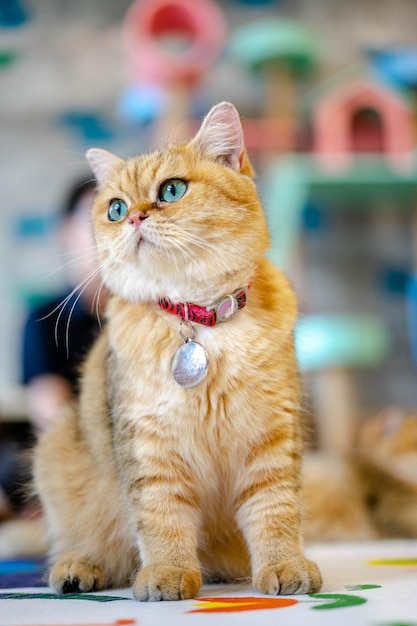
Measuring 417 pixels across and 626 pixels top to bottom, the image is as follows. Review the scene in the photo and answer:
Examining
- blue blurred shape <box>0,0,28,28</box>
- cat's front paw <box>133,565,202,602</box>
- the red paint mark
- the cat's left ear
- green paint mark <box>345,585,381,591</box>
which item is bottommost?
the red paint mark

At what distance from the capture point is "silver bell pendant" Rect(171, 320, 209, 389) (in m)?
1.14

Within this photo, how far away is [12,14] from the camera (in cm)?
353

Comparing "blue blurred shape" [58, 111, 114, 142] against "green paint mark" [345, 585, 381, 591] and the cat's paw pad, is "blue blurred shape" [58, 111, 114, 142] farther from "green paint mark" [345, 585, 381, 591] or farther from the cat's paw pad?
"green paint mark" [345, 585, 381, 591]

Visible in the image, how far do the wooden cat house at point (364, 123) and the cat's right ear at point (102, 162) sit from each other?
193cm

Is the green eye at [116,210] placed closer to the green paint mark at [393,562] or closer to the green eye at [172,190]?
the green eye at [172,190]

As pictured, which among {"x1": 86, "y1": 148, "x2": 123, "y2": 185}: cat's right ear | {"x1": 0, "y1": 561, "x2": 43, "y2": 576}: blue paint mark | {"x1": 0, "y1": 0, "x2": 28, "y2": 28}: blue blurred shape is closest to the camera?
{"x1": 86, "y1": 148, "x2": 123, "y2": 185}: cat's right ear

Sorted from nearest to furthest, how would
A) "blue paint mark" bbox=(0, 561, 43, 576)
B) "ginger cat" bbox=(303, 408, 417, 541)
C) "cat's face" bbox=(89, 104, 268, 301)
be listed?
"cat's face" bbox=(89, 104, 268, 301) < "blue paint mark" bbox=(0, 561, 43, 576) < "ginger cat" bbox=(303, 408, 417, 541)

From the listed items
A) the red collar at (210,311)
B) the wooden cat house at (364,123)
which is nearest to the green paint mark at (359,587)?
the red collar at (210,311)

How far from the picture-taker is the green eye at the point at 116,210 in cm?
127

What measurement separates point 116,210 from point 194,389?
34 centimetres

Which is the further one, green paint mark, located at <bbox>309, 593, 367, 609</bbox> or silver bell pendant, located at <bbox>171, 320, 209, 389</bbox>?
silver bell pendant, located at <bbox>171, 320, 209, 389</bbox>

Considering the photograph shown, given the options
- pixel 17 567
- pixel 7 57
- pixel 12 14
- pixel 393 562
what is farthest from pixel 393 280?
pixel 17 567

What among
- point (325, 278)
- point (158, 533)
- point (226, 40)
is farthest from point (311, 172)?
point (158, 533)

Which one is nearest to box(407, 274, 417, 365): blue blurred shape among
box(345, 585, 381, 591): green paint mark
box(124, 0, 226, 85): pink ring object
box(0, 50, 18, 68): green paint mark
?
box(124, 0, 226, 85): pink ring object
